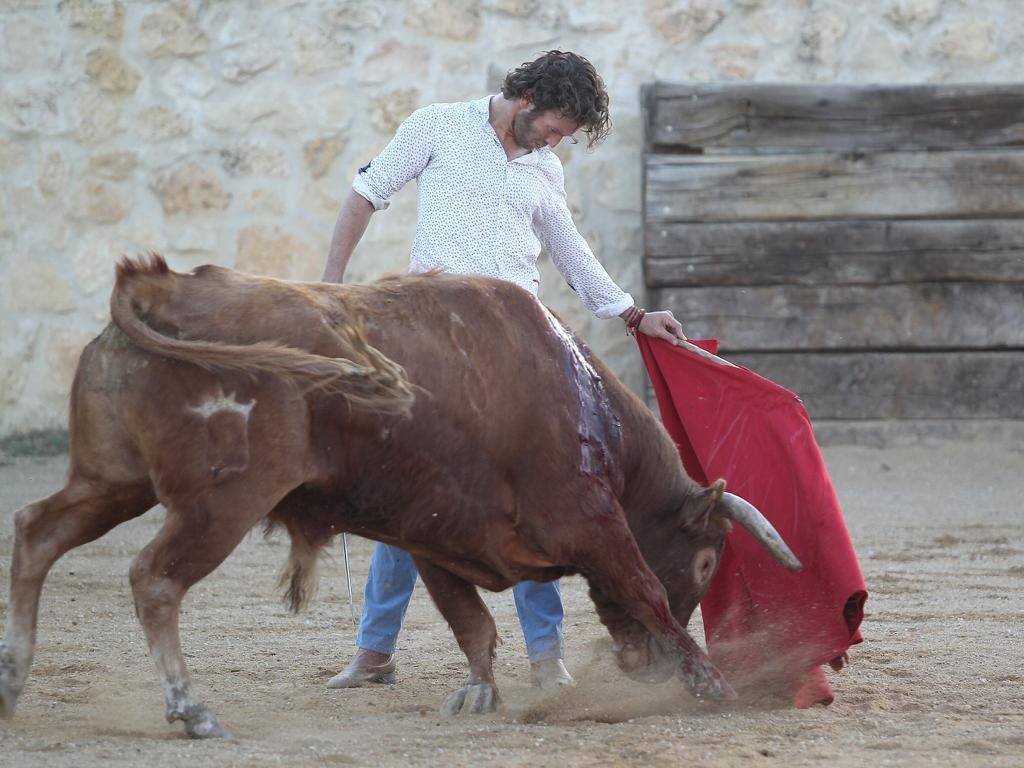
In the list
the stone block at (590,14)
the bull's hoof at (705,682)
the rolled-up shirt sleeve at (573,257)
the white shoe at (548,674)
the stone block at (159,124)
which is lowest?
the white shoe at (548,674)

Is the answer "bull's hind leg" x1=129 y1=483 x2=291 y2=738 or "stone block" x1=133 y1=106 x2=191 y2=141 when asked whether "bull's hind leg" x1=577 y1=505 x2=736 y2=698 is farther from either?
"stone block" x1=133 y1=106 x2=191 y2=141

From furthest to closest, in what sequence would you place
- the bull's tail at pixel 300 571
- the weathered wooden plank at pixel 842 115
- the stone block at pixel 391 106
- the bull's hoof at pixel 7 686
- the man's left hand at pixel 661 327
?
the stone block at pixel 391 106, the weathered wooden plank at pixel 842 115, the man's left hand at pixel 661 327, the bull's tail at pixel 300 571, the bull's hoof at pixel 7 686

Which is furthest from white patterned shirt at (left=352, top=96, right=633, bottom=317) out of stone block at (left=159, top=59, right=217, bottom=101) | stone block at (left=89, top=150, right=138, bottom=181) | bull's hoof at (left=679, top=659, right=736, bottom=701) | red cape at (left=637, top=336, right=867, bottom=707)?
stone block at (left=89, top=150, right=138, bottom=181)

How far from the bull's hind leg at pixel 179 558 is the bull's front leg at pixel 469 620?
2.72ft

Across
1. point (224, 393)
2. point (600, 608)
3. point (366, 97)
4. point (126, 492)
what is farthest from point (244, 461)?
point (366, 97)

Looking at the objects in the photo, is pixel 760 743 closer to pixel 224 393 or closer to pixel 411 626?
pixel 224 393

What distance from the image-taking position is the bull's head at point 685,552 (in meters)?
3.94

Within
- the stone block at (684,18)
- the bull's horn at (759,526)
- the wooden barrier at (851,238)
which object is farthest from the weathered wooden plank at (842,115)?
the bull's horn at (759,526)

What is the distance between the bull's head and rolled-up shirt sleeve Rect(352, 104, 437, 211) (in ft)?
3.91

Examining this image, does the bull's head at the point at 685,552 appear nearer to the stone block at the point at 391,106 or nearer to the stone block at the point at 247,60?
the stone block at the point at 391,106

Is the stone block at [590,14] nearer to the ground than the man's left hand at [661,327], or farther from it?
farther from it

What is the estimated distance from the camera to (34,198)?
25.2 feet

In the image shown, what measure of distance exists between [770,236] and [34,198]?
393cm

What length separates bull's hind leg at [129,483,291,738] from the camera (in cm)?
322
